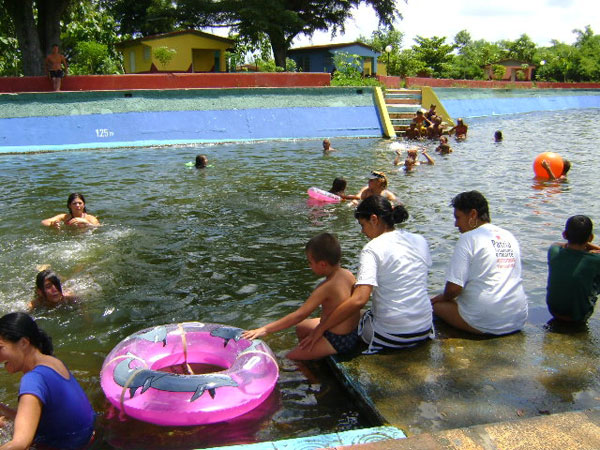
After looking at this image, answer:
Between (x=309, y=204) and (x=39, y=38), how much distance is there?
58.0 ft

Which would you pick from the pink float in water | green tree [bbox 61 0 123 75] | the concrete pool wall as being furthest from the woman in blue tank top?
green tree [bbox 61 0 123 75]

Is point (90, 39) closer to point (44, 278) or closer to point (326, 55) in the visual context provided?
point (326, 55)

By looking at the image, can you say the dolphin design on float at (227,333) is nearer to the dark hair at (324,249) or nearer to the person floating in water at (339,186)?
the dark hair at (324,249)

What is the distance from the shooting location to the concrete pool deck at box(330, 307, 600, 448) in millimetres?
3434

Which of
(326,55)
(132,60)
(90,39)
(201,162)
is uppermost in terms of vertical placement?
(90,39)

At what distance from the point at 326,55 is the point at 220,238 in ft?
119

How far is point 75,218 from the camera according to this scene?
870 cm

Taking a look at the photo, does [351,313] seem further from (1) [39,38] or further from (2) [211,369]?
(1) [39,38]

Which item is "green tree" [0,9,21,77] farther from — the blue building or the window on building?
the blue building

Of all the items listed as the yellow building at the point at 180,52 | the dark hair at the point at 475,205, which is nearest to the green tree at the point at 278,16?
the yellow building at the point at 180,52

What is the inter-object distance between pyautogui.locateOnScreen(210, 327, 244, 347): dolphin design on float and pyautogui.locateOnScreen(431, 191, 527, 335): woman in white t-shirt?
1.74m

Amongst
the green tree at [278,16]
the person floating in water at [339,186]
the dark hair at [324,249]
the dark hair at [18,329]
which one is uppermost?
the green tree at [278,16]

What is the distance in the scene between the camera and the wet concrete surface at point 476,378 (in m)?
3.45

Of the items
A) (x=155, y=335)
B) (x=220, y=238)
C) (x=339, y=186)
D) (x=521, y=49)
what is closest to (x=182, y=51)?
(x=339, y=186)
